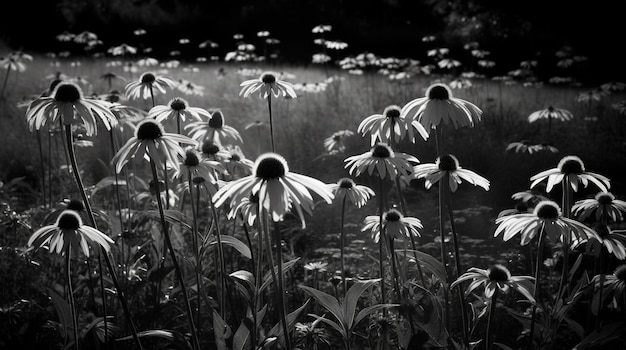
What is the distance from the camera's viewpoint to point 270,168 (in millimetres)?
1368

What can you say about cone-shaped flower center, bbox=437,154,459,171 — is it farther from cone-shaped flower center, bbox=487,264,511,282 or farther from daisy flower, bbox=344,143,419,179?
cone-shaped flower center, bbox=487,264,511,282

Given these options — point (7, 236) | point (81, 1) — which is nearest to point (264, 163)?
point (7, 236)

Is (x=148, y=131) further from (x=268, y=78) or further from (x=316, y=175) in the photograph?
(x=316, y=175)

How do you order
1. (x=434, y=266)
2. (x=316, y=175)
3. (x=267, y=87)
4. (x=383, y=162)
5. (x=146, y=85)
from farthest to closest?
(x=316, y=175) → (x=146, y=85) → (x=267, y=87) → (x=383, y=162) → (x=434, y=266)

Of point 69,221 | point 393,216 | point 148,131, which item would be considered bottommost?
point 393,216

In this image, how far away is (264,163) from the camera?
1.38 m

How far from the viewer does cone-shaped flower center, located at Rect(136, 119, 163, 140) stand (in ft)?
4.92

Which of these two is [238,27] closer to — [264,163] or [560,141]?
[560,141]

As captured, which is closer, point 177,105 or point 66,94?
point 66,94

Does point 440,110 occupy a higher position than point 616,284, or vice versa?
point 440,110

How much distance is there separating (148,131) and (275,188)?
419 millimetres

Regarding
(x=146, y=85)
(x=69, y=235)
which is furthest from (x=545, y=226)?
(x=146, y=85)

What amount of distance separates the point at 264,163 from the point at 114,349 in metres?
1.27

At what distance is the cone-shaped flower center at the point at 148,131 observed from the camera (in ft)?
4.92
